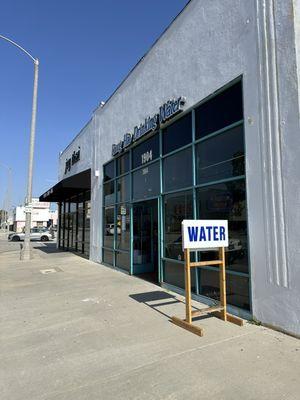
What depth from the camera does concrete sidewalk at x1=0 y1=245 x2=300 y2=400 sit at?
11.5 feet

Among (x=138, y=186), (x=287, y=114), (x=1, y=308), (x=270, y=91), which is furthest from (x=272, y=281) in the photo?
(x=138, y=186)

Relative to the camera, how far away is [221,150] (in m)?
6.75

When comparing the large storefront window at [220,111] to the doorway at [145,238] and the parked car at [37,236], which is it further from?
the parked car at [37,236]

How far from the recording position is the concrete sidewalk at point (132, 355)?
3.51m

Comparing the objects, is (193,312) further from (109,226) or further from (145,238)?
(109,226)

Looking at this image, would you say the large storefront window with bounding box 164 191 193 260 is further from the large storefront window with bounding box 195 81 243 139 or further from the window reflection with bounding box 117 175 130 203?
the window reflection with bounding box 117 175 130 203

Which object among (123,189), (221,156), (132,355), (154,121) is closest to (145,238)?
(123,189)

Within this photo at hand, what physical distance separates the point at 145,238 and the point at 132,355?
6702 millimetres

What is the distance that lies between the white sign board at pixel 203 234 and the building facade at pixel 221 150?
51cm

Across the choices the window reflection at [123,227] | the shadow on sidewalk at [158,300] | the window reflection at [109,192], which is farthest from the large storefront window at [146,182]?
the shadow on sidewalk at [158,300]

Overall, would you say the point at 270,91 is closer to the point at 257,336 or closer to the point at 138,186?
the point at 257,336

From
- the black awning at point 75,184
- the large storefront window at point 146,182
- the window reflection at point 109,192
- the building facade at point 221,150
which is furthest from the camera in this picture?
the black awning at point 75,184

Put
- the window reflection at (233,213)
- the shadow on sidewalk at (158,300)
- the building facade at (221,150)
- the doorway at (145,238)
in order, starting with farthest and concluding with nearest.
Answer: the doorway at (145,238)
the shadow on sidewalk at (158,300)
the window reflection at (233,213)
the building facade at (221,150)

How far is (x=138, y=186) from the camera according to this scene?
10508mm
